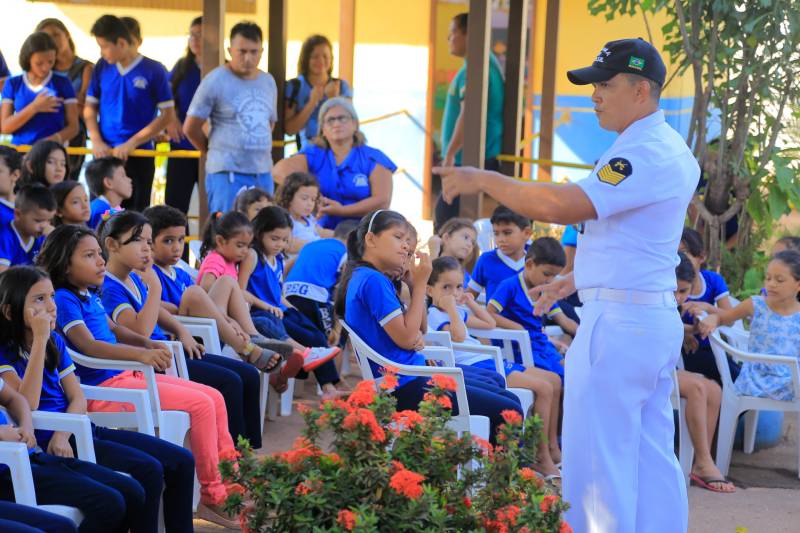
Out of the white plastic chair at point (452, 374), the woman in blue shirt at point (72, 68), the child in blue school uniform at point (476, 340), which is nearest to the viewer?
the white plastic chair at point (452, 374)

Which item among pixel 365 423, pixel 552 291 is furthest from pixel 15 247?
pixel 365 423

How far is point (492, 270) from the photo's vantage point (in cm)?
635

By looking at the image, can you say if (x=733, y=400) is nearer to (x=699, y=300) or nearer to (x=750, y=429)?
(x=750, y=429)

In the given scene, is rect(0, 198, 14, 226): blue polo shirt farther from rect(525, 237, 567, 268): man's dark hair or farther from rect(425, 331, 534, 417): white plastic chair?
rect(525, 237, 567, 268): man's dark hair

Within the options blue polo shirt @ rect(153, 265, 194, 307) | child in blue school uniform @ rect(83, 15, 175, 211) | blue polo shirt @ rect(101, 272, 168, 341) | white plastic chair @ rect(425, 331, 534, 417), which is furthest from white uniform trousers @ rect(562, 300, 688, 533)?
child in blue school uniform @ rect(83, 15, 175, 211)

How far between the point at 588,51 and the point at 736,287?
19.5 ft

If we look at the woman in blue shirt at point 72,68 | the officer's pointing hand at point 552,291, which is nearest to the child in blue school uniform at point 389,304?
the officer's pointing hand at point 552,291

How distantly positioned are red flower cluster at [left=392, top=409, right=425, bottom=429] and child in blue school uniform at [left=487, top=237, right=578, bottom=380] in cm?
287

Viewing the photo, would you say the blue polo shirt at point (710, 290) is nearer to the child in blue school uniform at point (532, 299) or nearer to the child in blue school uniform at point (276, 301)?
the child in blue school uniform at point (532, 299)

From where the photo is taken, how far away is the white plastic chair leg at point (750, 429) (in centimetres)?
618

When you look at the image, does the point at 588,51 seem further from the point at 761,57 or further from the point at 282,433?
the point at 282,433

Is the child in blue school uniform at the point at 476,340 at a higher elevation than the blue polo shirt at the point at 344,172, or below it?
below

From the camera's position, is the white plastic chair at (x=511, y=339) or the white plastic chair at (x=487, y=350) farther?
the white plastic chair at (x=511, y=339)

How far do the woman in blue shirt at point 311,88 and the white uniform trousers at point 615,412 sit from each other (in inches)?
216
